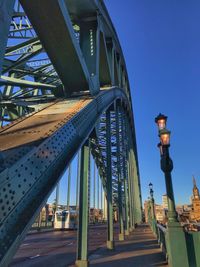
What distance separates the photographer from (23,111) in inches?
582

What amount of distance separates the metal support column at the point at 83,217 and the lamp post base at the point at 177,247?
288 centimetres

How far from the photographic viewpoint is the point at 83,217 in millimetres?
8414

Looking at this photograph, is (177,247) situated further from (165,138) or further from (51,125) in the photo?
(51,125)

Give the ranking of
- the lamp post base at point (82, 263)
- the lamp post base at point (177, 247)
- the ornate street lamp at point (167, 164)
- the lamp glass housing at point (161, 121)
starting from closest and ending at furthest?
the lamp post base at point (177, 247) → the ornate street lamp at point (167, 164) → the lamp post base at point (82, 263) → the lamp glass housing at point (161, 121)

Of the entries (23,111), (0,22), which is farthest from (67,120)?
(23,111)

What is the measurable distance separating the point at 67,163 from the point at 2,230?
192 cm

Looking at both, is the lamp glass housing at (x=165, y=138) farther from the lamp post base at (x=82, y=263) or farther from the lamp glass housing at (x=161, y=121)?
the lamp post base at (x=82, y=263)

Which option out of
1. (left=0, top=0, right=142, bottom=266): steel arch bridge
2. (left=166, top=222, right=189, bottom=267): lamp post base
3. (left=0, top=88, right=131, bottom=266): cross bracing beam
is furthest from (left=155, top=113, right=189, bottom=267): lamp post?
(left=0, top=88, right=131, bottom=266): cross bracing beam

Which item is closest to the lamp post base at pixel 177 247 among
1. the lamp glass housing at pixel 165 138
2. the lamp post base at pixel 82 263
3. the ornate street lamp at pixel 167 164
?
the ornate street lamp at pixel 167 164

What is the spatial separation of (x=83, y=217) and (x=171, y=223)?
2.96 metres

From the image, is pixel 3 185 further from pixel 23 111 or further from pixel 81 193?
pixel 23 111

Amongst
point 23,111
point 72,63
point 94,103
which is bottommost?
point 94,103

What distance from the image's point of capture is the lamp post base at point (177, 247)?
6.50 m

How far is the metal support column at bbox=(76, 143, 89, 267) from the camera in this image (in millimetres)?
8211
